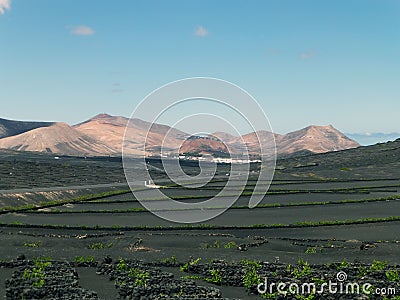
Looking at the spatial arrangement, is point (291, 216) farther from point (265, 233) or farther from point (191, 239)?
point (191, 239)

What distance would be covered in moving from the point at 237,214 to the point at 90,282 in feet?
106

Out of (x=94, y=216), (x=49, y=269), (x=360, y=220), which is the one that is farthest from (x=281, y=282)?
(x=94, y=216)

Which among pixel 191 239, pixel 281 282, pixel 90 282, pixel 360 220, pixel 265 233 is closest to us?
pixel 281 282

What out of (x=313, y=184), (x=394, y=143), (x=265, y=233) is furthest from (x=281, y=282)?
(x=394, y=143)

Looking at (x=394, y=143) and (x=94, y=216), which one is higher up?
(x=394, y=143)

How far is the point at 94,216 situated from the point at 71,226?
8217 millimetres

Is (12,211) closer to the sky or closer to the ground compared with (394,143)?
closer to the ground

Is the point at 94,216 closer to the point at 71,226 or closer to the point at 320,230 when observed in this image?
the point at 71,226

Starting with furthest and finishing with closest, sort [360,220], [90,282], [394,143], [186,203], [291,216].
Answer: [394,143] < [186,203] < [291,216] < [360,220] < [90,282]

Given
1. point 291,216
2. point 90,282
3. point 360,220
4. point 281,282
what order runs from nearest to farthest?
point 281,282 < point 90,282 < point 360,220 < point 291,216

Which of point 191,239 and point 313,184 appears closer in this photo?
point 191,239

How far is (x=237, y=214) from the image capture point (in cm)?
6041

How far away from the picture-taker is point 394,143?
173 meters

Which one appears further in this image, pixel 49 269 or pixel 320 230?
pixel 320 230
